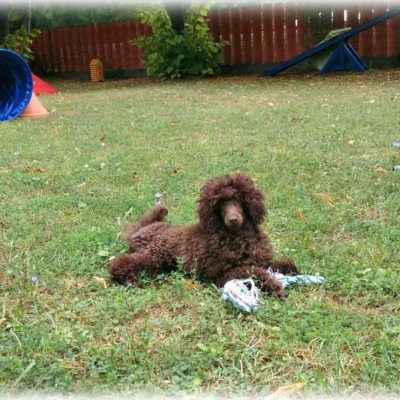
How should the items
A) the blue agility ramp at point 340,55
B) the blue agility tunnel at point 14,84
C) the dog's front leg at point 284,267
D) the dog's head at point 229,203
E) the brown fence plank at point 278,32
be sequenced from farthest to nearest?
1. the brown fence plank at point 278,32
2. the blue agility ramp at point 340,55
3. the blue agility tunnel at point 14,84
4. the dog's front leg at point 284,267
5. the dog's head at point 229,203

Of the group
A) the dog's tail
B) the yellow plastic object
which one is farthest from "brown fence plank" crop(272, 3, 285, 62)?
the dog's tail

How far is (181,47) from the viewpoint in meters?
17.3

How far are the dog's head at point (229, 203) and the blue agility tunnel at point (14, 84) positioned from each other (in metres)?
7.35

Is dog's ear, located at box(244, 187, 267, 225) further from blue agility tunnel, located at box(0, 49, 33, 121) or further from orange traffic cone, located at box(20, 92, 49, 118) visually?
orange traffic cone, located at box(20, 92, 49, 118)

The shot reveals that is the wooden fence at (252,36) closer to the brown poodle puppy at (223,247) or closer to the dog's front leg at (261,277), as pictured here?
the brown poodle puppy at (223,247)

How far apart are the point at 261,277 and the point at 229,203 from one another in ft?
1.39

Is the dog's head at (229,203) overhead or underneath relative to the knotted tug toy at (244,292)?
overhead

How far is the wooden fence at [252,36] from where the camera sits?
1677 cm

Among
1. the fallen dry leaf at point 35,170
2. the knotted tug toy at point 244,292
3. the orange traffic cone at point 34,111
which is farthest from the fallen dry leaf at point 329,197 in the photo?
the orange traffic cone at point 34,111

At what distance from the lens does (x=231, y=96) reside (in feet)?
40.8

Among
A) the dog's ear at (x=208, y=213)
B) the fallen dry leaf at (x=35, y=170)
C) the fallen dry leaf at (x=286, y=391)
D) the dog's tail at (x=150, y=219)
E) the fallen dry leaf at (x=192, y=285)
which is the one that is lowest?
the fallen dry leaf at (x=286, y=391)

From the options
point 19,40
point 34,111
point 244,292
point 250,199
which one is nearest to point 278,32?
point 19,40

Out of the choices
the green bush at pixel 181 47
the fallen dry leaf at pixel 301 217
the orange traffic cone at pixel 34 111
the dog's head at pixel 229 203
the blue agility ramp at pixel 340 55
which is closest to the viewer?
the dog's head at pixel 229 203

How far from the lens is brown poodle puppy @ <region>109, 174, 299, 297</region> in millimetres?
2979
